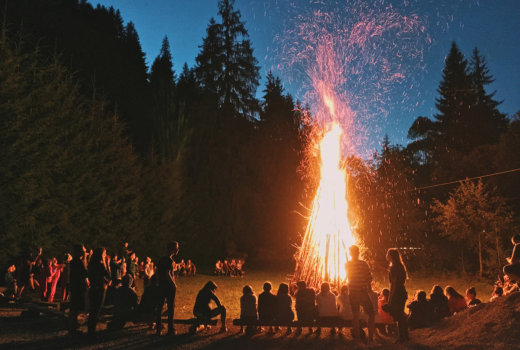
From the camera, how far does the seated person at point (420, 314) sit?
28.1 ft

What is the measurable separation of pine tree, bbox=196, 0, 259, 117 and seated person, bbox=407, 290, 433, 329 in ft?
94.7

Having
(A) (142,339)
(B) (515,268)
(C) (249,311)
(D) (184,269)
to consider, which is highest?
(B) (515,268)

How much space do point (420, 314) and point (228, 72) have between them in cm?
3091

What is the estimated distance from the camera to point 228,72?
35781 millimetres

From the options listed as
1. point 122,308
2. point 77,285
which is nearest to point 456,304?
point 122,308

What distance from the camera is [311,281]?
48.8ft

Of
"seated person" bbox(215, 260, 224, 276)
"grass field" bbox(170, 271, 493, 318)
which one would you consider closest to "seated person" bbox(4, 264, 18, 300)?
"grass field" bbox(170, 271, 493, 318)

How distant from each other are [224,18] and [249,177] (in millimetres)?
16215

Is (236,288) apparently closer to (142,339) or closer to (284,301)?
(284,301)

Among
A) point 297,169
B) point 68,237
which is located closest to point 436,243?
point 297,169

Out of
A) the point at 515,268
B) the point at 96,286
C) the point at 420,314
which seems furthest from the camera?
the point at 420,314

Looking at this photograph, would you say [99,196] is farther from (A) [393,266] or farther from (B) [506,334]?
(B) [506,334]

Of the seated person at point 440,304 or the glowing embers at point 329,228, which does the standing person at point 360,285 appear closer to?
the seated person at point 440,304

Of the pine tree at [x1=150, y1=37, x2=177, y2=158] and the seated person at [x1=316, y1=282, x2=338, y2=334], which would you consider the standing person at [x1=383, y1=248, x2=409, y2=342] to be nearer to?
the seated person at [x1=316, y1=282, x2=338, y2=334]
